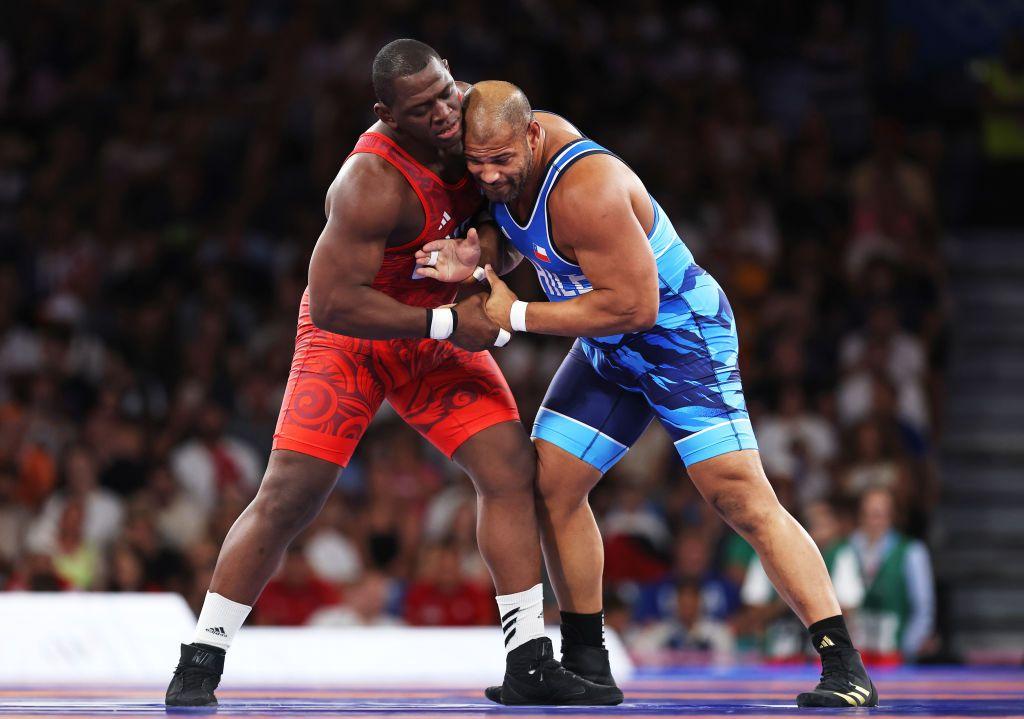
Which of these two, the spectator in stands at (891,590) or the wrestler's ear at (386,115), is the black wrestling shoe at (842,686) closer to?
the wrestler's ear at (386,115)

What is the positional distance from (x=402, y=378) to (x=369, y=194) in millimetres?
635

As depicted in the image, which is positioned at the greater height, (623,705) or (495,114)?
(495,114)

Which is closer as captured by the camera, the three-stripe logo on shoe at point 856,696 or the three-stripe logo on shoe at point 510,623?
the three-stripe logo on shoe at point 856,696

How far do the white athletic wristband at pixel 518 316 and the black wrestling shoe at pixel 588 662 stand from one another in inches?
40.2

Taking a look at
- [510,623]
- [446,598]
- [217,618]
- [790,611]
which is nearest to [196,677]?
[217,618]

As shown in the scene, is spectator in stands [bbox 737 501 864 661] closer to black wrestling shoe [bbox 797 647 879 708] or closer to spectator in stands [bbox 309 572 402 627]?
spectator in stands [bbox 309 572 402 627]

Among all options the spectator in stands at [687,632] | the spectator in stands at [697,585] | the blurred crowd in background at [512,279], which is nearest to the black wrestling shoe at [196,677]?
the blurred crowd in background at [512,279]

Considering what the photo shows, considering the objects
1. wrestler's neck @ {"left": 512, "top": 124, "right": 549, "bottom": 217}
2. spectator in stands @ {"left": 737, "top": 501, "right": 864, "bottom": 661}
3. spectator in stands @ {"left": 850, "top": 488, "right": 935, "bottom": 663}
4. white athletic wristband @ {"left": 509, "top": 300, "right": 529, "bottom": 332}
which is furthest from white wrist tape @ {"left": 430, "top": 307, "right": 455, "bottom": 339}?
spectator in stands @ {"left": 850, "top": 488, "right": 935, "bottom": 663}

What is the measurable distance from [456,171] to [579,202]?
0.42 m

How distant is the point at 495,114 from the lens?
4.08m

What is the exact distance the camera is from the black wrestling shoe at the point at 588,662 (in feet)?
14.8

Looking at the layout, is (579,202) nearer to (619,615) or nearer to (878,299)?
(619,615)

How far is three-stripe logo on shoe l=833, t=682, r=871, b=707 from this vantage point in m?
4.00

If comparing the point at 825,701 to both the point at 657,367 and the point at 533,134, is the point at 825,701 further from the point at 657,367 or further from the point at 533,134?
the point at 533,134
